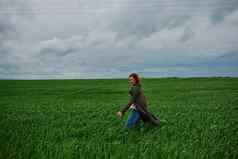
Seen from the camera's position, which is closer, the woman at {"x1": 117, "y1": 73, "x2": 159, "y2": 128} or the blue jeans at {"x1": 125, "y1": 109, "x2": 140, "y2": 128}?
the woman at {"x1": 117, "y1": 73, "x2": 159, "y2": 128}

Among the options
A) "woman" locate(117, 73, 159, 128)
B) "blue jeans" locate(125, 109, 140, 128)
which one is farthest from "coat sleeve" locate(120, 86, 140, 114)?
"blue jeans" locate(125, 109, 140, 128)

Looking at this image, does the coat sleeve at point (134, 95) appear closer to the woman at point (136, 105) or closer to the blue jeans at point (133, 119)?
the woman at point (136, 105)

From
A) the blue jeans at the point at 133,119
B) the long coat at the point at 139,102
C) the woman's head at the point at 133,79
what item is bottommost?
the blue jeans at the point at 133,119

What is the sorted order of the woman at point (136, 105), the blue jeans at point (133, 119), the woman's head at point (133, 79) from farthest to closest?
1. the blue jeans at point (133, 119)
2. the woman at point (136, 105)
3. the woman's head at point (133, 79)

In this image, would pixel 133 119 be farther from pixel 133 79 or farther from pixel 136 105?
pixel 133 79

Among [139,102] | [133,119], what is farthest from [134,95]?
[133,119]

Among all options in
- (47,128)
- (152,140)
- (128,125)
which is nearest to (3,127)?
(47,128)

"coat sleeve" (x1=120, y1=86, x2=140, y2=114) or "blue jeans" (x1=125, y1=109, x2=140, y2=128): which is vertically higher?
"coat sleeve" (x1=120, y1=86, x2=140, y2=114)

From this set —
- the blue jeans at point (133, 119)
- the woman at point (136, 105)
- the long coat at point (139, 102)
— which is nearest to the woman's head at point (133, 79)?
the woman at point (136, 105)

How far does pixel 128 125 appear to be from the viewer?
9766 millimetres

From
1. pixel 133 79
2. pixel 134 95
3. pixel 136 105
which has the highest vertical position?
pixel 133 79

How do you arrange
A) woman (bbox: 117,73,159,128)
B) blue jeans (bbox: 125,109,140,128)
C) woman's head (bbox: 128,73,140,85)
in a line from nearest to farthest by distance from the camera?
1. woman's head (bbox: 128,73,140,85)
2. woman (bbox: 117,73,159,128)
3. blue jeans (bbox: 125,109,140,128)

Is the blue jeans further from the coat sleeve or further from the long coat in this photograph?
the coat sleeve

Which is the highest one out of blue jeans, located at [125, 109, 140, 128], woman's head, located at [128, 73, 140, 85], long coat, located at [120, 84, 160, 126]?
woman's head, located at [128, 73, 140, 85]
